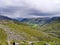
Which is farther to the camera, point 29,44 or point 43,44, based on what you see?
point 43,44

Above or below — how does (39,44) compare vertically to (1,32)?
below

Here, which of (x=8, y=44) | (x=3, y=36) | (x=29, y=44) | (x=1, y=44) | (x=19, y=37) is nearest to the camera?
(x=1, y=44)

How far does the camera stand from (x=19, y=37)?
16838 centimetres

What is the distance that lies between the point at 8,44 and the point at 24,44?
14.3 meters

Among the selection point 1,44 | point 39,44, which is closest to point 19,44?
point 1,44

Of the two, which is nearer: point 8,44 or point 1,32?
point 8,44

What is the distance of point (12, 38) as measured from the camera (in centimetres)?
15712

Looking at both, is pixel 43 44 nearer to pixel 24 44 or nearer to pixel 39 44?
pixel 39 44

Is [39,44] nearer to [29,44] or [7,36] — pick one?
[29,44]

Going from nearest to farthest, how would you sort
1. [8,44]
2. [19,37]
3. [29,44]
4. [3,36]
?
[8,44] < [29,44] < [3,36] < [19,37]

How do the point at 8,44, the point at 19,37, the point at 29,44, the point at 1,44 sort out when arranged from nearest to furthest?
the point at 1,44 < the point at 8,44 < the point at 29,44 < the point at 19,37

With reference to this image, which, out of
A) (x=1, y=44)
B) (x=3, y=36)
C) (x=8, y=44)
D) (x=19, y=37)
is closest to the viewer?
(x=1, y=44)

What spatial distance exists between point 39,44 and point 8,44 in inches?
1577

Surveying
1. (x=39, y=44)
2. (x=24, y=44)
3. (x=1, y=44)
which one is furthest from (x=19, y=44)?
(x=39, y=44)
